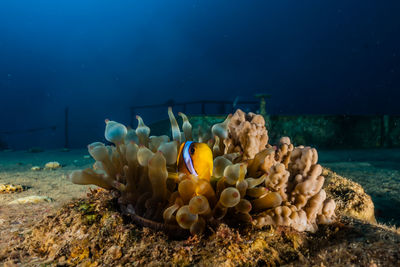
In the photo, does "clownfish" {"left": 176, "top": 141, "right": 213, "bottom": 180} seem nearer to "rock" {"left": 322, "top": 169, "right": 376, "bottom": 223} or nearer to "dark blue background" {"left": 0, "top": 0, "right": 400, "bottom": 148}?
"rock" {"left": 322, "top": 169, "right": 376, "bottom": 223}

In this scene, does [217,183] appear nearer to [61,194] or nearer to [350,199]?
[350,199]

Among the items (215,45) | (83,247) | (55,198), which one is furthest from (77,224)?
(215,45)

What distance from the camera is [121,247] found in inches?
55.6

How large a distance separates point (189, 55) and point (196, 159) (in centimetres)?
16006

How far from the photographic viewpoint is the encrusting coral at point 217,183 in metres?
1.41

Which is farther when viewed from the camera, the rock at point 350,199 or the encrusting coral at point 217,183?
the rock at point 350,199

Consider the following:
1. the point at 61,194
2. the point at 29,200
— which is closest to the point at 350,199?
the point at 29,200

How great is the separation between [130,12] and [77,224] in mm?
175755

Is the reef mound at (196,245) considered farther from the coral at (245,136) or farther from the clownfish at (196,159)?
the coral at (245,136)

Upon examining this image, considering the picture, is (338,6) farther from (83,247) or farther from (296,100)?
(83,247)

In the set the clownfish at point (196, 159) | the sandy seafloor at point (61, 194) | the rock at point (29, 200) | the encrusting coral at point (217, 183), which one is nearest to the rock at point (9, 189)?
the sandy seafloor at point (61, 194)

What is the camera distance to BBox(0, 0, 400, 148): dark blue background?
5399 inches

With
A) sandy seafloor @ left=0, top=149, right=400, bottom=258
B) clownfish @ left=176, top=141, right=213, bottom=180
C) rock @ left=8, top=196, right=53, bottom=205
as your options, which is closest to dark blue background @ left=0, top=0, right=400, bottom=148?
sandy seafloor @ left=0, top=149, right=400, bottom=258

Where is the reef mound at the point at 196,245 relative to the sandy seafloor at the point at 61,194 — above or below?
above
